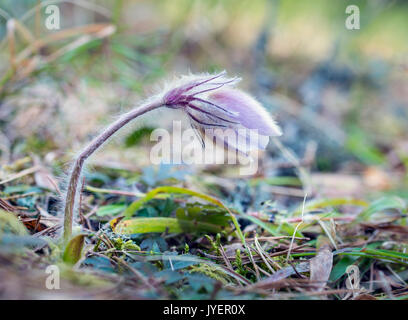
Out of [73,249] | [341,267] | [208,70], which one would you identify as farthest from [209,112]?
[208,70]

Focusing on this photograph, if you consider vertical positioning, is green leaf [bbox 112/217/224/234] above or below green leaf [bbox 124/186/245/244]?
below

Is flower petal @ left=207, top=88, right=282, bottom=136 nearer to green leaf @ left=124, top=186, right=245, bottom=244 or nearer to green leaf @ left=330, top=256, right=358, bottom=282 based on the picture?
green leaf @ left=124, top=186, right=245, bottom=244

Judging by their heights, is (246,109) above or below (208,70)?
below

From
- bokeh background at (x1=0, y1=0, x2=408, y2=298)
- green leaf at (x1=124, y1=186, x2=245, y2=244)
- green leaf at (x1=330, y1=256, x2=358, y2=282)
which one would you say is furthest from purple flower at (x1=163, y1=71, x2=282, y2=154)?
green leaf at (x1=330, y1=256, x2=358, y2=282)

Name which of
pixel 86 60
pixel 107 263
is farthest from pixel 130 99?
pixel 107 263

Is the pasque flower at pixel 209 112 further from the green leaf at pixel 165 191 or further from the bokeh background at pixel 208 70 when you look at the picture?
the green leaf at pixel 165 191

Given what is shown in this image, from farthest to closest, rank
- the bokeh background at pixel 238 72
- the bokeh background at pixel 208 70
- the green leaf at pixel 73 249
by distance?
1. the bokeh background at pixel 238 72
2. the bokeh background at pixel 208 70
3. the green leaf at pixel 73 249

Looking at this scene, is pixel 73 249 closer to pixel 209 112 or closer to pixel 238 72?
pixel 209 112

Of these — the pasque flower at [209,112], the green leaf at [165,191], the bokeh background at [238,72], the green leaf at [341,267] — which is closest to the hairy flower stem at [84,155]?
the pasque flower at [209,112]
